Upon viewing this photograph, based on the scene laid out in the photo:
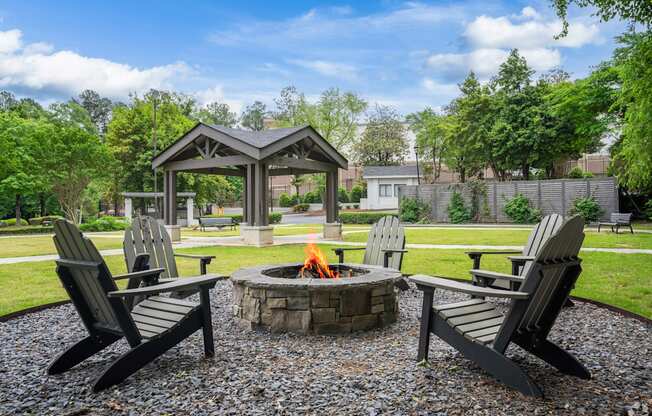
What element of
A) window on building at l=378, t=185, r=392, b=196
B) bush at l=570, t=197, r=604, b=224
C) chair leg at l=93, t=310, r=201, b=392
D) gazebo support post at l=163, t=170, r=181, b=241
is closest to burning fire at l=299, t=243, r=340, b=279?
chair leg at l=93, t=310, r=201, b=392

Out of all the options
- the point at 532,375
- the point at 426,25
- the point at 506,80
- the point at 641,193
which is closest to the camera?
the point at 532,375

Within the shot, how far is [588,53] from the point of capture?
64.1 ft

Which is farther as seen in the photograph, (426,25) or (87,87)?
(87,87)

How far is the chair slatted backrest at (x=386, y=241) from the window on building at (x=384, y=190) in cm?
2970

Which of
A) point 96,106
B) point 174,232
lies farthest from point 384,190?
point 96,106

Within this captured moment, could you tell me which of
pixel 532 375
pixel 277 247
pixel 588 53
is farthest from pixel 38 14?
pixel 588 53

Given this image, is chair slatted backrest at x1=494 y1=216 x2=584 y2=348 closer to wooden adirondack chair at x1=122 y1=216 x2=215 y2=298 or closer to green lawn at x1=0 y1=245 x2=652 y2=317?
green lawn at x1=0 y1=245 x2=652 y2=317

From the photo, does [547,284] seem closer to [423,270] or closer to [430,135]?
[423,270]

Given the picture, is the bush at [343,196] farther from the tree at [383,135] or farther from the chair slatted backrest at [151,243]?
the chair slatted backrest at [151,243]

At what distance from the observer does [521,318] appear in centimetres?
257

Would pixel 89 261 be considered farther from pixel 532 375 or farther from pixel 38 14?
pixel 38 14

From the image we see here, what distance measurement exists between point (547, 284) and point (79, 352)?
10.0 ft

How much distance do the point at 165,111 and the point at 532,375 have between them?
27.2 m

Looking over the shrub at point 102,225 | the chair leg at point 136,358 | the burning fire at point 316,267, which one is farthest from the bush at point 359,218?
the chair leg at point 136,358
